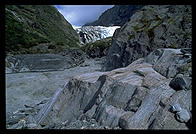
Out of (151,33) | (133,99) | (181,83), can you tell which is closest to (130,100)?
(133,99)

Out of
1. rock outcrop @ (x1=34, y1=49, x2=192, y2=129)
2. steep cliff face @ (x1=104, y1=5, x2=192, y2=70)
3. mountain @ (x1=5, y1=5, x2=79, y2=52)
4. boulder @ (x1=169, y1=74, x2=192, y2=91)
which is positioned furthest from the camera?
mountain @ (x1=5, y1=5, x2=79, y2=52)

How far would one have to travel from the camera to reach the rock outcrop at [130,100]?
5.03 metres

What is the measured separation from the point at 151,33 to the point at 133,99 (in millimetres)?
13766

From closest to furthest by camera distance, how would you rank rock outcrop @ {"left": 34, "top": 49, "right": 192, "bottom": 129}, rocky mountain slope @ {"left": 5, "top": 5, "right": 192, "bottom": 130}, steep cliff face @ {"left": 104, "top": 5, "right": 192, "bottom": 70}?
rock outcrop @ {"left": 34, "top": 49, "right": 192, "bottom": 129} < rocky mountain slope @ {"left": 5, "top": 5, "right": 192, "bottom": 130} < steep cliff face @ {"left": 104, "top": 5, "right": 192, "bottom": 70}

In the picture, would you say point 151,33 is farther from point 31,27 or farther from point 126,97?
point 31,27

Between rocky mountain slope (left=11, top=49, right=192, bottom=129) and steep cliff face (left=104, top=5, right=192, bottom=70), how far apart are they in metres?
8.64

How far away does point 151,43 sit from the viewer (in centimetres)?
1777

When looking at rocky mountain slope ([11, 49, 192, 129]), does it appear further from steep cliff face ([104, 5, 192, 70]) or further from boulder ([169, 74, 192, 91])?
steep cliff face ([104, 5, 192, 70])

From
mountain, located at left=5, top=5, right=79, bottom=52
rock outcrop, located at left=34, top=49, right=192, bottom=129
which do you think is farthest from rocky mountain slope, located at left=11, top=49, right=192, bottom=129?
mountain, located at left=5, top=5, right=79, bottom=52

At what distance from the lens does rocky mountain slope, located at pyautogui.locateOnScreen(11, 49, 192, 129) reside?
5089 millimetres

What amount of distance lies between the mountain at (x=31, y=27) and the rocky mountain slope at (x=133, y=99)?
48.0 metres

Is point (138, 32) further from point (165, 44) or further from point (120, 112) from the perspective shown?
point (120, 112)

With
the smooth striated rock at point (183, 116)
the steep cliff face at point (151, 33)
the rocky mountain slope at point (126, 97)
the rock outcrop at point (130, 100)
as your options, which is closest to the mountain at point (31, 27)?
the steep cliff face at point (151, 33)
